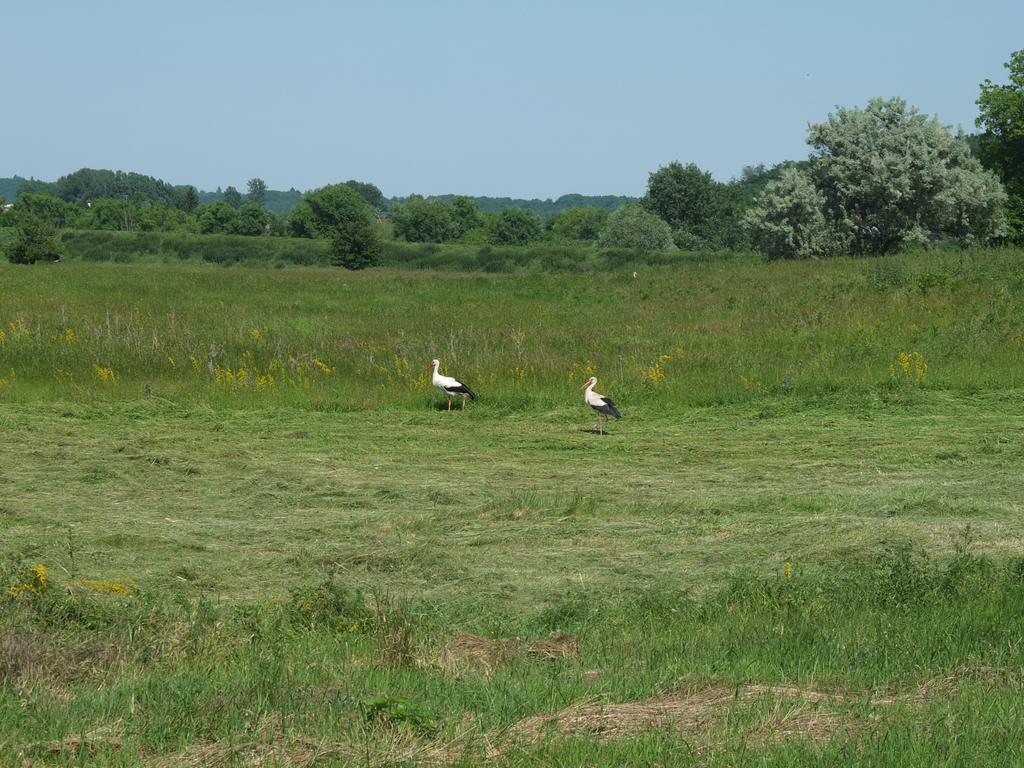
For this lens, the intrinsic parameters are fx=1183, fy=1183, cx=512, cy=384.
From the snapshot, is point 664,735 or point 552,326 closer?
point 664,735

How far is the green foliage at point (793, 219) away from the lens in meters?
47.3

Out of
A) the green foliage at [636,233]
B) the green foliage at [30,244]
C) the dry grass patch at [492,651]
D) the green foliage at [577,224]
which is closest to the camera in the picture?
the dry grass patch at [492,651]

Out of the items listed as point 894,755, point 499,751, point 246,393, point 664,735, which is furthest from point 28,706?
point 246,393

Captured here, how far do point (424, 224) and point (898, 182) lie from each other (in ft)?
291

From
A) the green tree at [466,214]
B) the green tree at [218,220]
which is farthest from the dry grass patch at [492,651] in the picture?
the green tree at [466,214]

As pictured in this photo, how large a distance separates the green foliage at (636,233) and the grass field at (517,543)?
63910 mm

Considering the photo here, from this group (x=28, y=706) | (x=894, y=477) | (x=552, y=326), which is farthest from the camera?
(x=552, y=326)

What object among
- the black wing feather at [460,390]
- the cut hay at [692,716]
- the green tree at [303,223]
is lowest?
the cut hay at [692,716]

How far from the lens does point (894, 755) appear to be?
482 centimetres

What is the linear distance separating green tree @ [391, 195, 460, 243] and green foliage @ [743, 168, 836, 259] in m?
82.1

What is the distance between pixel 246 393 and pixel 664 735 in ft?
50.2

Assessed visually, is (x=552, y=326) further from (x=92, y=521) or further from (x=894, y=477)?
(x=92, y=521)

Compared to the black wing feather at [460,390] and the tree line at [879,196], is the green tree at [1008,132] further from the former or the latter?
the black wing feather at [460,390]

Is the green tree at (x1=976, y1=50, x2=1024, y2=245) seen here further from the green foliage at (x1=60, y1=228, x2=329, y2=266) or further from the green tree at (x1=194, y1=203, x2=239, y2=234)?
the green tree at (x1=194, y1=203, x2=239, y2=234)
